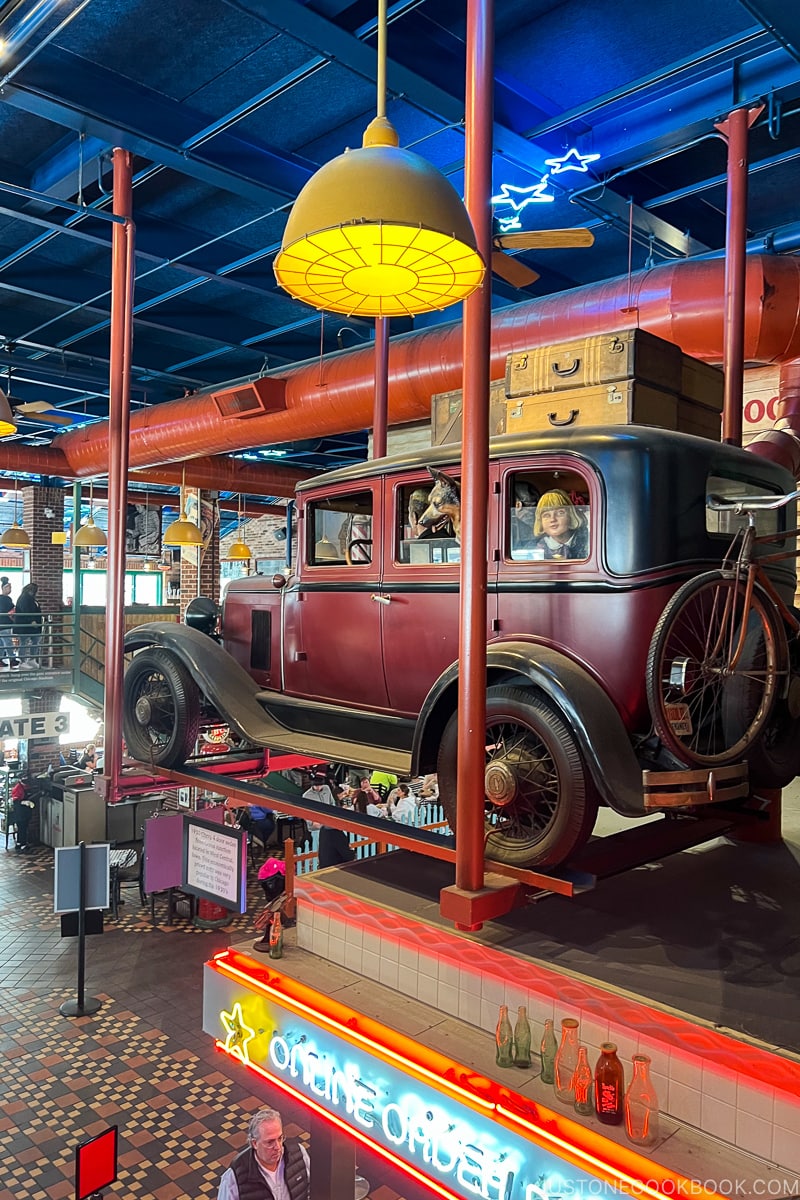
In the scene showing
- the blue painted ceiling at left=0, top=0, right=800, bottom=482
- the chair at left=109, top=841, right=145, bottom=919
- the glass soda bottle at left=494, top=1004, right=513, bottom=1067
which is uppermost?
the blue painted ceiling at left=0, top=0, right=800, bottom=482

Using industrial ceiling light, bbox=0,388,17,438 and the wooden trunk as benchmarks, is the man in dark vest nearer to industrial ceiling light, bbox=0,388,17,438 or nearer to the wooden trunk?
the wooden trunk

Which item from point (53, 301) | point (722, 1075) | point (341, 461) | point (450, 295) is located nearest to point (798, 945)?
point (722, 1075)

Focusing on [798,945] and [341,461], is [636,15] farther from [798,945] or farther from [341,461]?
[341,461]

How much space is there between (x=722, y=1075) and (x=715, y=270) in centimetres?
429

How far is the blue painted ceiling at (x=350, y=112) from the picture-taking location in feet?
13.5

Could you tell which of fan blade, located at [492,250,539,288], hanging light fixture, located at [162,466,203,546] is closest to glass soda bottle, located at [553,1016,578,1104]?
fan blade, located at [492,250,539,288]

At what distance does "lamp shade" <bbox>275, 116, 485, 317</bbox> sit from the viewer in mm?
1928

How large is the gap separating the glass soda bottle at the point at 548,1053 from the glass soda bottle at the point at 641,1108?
336mm

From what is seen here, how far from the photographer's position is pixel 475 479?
2.78m

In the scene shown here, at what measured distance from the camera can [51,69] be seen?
14.9 ft

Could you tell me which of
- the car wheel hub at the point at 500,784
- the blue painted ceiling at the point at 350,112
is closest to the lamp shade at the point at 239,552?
the blue painted ceiling at the point at 350,112

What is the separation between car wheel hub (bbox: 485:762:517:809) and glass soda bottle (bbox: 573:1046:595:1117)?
0.95m

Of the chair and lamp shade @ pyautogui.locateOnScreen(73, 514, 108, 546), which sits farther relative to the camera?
lamp shade @ pyautogui.locateOnScreen(73, 514, 108, 546)

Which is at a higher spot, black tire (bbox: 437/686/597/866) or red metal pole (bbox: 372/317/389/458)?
red metal pole (bbox: 372/317/389/458)
